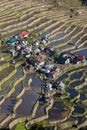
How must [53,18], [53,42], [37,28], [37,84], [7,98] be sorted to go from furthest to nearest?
[53,18] < [37,28] < [53,42] < [37,84] < [7,98]

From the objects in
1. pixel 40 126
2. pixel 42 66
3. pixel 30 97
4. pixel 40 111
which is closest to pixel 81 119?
pixel 40 111

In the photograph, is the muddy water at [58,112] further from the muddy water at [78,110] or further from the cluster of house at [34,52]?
the cluster of house at [34,52]

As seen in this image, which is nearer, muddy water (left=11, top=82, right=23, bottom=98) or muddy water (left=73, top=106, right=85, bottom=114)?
muddy water (left=73, top=106, right=85, bottom=114)

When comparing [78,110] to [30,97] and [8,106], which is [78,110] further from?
[8,106]

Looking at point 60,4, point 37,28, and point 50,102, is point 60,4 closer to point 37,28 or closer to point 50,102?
point 37,28

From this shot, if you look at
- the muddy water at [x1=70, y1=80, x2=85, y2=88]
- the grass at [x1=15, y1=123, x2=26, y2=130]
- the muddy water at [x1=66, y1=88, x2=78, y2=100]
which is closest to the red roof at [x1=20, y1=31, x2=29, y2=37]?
the muddy water at [x1=70, y1=80, x2=85, y2=88]

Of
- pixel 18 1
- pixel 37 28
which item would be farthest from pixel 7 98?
pixel 18 1

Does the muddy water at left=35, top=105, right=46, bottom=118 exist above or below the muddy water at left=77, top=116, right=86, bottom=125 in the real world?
above

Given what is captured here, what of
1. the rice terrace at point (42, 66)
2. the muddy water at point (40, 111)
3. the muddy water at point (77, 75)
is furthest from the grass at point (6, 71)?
the muddy water at point (77, 75)

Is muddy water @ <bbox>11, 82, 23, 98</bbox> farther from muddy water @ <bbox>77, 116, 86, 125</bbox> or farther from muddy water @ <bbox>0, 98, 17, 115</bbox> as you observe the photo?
muddy water @ <bbox>77, 116, 86, 125</bbox>
